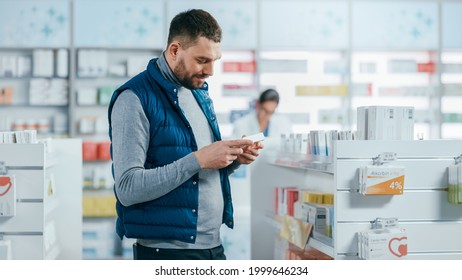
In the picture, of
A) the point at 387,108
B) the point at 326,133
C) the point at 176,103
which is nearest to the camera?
the point at 176,103

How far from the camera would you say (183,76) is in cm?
209

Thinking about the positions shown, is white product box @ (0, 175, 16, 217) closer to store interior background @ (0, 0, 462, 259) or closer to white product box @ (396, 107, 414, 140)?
white product box @ (396, 107, 414, 140)

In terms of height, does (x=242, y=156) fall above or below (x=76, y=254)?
above

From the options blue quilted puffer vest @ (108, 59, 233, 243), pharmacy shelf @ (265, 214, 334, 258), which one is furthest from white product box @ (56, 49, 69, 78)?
blue quilted puffer vest @ (108, 59, 233, 243)

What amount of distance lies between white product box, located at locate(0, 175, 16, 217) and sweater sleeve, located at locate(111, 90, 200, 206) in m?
1.45

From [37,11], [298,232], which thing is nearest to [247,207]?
[298,232]

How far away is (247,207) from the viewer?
6184 mm

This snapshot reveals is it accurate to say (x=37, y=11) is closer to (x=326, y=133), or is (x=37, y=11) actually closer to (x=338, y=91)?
(x=338, y=91)

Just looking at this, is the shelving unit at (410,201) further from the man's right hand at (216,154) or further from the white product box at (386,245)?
the man's right hand at (216,154)

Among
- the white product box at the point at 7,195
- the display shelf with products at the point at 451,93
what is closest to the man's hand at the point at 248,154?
the white product box at the point at 7,195

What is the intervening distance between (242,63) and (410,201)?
189 inches

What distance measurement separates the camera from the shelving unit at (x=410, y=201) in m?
2.88

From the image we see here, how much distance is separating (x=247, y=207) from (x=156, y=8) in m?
2.61

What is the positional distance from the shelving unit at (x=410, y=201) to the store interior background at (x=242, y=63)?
382cm
